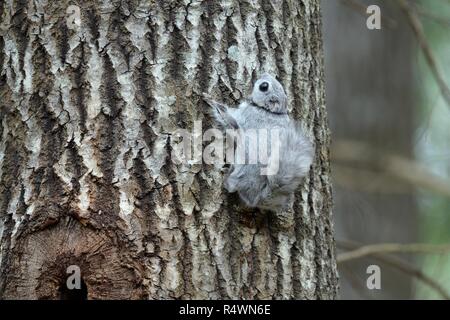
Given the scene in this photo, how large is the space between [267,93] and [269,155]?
210mm

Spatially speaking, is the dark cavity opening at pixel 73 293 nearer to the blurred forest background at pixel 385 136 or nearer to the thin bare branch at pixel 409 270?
the thin bare branch at pixel 409 270

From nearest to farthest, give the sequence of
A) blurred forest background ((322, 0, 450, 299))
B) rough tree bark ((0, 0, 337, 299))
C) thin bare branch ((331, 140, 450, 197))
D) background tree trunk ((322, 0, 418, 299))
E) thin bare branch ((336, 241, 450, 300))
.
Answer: rough tree bark ((0, 0, 337, 299))
thin bare branch ((336, 241, 450, 300))
thin bare branch ((331, 140, 450, 197))
blurred forest background ((322, 0, 450, 299))
background tree trunk ((322, 0, 418, 299))

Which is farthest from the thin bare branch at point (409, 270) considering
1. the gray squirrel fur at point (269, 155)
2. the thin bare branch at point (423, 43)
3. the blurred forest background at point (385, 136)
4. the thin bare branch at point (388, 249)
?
the blurred forest background at point (385, 136)

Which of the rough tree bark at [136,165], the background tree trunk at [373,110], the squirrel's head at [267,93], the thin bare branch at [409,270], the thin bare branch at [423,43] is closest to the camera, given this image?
the rough tree bark at [136,165]

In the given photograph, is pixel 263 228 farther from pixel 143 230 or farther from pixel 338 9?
pixel 338 9

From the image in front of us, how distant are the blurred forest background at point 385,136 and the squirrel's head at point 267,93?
252 cm

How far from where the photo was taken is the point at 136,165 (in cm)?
244

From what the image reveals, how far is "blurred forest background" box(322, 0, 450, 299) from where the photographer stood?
5266mm

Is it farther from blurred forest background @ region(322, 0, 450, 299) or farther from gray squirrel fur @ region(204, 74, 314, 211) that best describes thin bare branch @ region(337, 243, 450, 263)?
blurred forest background @ region(322, 0, 450, 299)

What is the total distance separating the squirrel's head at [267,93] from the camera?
8.27 ft

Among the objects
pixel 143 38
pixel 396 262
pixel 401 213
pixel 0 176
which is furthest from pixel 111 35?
pixel 401 213

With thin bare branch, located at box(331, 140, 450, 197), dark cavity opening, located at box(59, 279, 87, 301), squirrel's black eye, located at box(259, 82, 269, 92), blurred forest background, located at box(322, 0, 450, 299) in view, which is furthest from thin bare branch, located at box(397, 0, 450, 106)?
dark cavity opening, located at box(59, 279, 87, 301)

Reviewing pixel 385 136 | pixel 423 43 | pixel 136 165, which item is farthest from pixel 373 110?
pixel 136 165

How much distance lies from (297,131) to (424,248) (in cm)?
125
